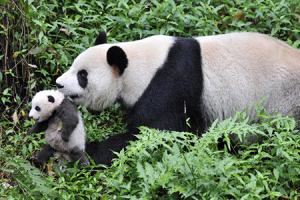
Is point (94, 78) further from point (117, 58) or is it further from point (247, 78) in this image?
point (247, 78)

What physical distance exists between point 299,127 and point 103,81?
2598 mm

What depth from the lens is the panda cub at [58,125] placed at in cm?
549

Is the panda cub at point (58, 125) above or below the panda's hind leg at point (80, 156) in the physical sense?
above

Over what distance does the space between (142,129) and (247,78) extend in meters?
1.67

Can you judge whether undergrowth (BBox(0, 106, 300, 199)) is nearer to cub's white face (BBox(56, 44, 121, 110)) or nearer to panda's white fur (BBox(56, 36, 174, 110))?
panda's white fur (BBox(56, 36, 174, 110))

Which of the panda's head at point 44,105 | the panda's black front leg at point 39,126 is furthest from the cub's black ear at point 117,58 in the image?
the panda's black front leg at point 39,126

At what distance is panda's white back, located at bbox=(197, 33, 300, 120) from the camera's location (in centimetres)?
569

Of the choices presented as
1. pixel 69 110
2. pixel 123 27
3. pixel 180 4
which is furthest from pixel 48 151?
pixel 180 4

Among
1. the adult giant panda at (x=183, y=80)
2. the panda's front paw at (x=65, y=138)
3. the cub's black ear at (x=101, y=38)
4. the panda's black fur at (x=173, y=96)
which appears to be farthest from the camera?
the cub's black ear at (x=101, y=38)

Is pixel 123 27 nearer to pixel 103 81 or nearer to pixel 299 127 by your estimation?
pixel 103 81

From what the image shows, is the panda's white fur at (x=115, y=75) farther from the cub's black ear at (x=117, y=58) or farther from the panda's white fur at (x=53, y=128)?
the panda's white fur at (x=53, y=128)

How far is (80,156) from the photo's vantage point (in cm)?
561

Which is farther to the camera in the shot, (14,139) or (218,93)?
(14,139)

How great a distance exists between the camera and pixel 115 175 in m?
4.72
